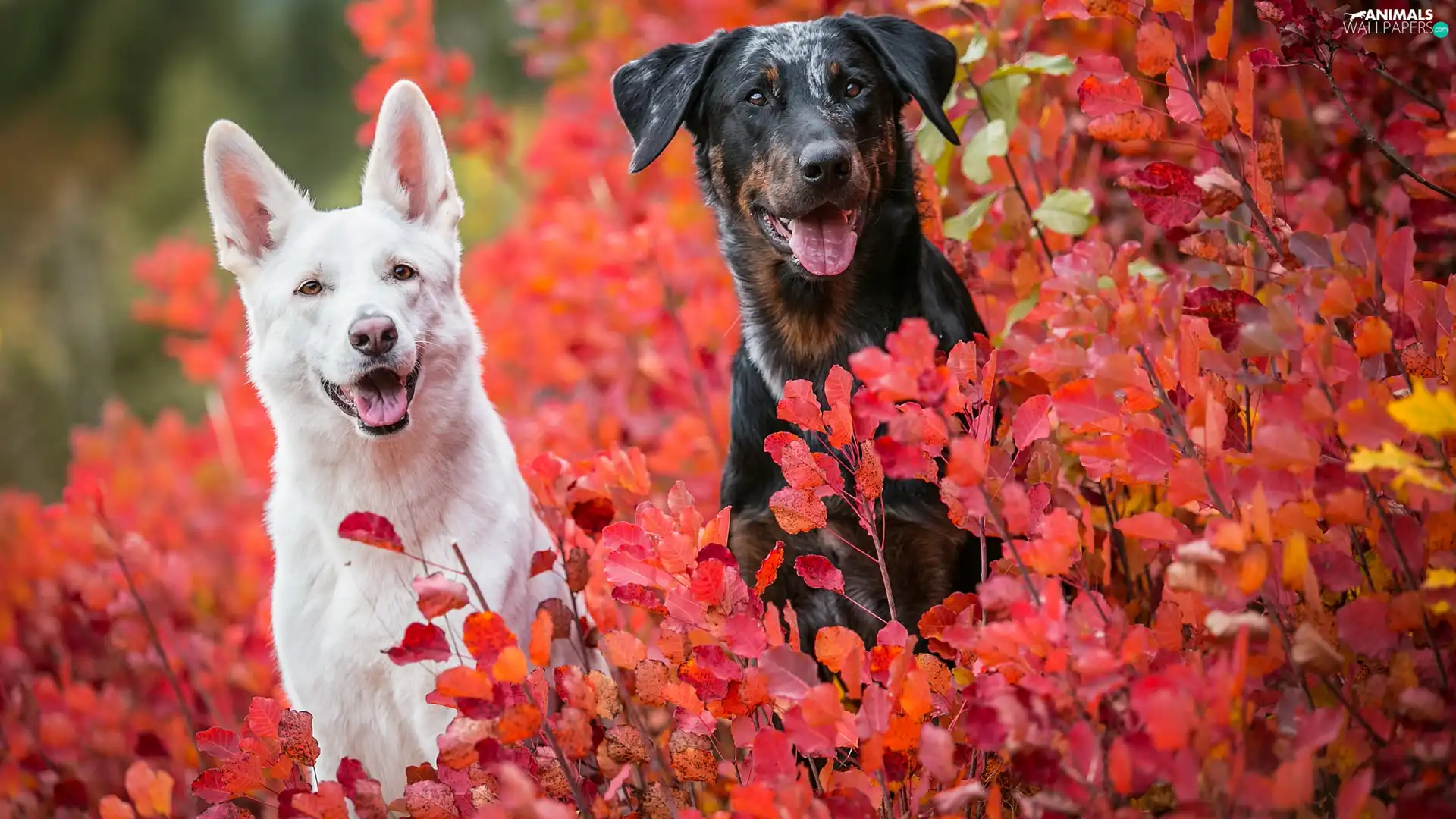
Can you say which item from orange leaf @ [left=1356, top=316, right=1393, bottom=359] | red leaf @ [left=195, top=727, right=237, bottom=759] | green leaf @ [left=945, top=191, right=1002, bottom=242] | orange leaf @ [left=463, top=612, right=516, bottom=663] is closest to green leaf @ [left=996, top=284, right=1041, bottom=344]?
green leaf @ [left=945, top=191, right=1002, bottom=242]

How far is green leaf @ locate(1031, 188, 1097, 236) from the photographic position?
3.03 meters

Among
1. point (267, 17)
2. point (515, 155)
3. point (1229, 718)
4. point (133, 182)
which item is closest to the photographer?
point (1229, 718)

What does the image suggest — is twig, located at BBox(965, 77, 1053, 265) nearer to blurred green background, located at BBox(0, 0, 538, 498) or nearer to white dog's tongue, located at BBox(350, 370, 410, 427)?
white dog's tongue, located at BBox(350, 370, 410, 427)

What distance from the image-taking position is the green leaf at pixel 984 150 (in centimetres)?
298

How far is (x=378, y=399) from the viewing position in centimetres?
280

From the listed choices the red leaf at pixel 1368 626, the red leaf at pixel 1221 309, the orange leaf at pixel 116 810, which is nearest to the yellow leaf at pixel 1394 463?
the red leaf at pixel 1368 626

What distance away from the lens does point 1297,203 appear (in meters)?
3.07

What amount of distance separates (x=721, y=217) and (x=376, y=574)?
1698 millimetres

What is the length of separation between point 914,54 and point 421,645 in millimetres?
2382

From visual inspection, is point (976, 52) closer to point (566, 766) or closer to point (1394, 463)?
point (1394, 463)

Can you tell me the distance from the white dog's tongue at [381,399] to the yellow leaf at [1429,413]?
2208 millimetres

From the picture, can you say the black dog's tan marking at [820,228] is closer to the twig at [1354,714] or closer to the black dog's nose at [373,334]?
the black dog's nose at [373,334]

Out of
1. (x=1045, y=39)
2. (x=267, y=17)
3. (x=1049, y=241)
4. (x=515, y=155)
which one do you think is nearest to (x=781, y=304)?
(x=1049, y=241)

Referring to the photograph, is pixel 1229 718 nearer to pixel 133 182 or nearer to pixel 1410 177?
pixel 1410 177
